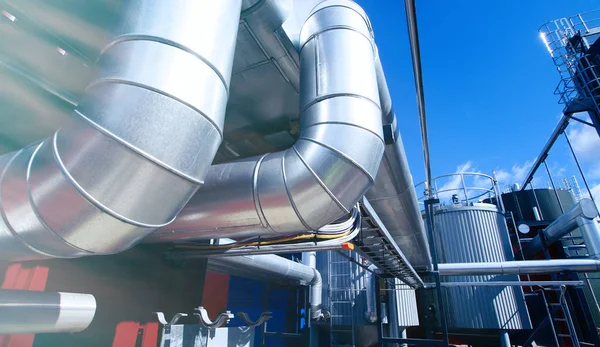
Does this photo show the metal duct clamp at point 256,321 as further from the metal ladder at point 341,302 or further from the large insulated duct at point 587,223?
the large insulated duct at point 587,223

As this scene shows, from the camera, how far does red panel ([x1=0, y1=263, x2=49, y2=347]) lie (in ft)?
6.95

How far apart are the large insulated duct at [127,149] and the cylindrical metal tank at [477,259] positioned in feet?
28.3

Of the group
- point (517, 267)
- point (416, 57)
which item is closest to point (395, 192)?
point (416, 57)

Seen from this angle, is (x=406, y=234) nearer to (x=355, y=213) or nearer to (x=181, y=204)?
(x=355, y=213)

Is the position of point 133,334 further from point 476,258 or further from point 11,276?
point 476,258

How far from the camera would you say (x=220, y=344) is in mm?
3885

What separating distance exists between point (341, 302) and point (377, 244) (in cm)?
517

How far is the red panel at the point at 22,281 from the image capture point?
6.95 feet

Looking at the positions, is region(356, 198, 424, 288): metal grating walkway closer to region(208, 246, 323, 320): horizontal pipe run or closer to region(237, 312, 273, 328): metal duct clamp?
region(237, 312, 273, 328): metal duct clamp

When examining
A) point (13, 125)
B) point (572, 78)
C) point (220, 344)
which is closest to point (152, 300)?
point (220, 344)

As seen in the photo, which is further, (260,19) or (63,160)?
(260,19)

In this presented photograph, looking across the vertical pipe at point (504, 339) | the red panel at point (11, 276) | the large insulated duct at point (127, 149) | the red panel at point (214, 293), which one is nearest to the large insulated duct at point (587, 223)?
the vertical pipe at point (504, 339)

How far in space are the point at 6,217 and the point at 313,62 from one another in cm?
177

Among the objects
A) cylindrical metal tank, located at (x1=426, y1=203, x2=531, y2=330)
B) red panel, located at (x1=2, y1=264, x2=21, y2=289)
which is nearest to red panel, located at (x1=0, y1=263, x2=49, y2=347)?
red panel, located at (x1=2, y1=264, x2=21, y2=289)
